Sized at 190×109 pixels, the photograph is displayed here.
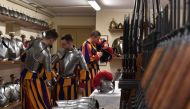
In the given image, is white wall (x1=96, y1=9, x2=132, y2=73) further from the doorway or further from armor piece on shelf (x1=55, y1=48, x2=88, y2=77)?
Result: armor piece on shelf (x1=55, y1=48, x2=88, y2=77)

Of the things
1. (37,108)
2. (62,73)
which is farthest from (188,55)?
(62,73)

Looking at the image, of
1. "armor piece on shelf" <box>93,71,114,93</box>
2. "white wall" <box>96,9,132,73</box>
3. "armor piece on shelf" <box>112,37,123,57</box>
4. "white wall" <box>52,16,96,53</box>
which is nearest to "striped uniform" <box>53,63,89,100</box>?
"armor piece on shelf" <box>93,71,114,93</box>

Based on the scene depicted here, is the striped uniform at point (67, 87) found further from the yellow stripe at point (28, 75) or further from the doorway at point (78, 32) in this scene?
the doorway at point (78, 32)

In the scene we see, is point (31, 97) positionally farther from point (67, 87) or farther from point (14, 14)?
point (14, 14)

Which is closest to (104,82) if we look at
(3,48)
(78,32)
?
(3,48)

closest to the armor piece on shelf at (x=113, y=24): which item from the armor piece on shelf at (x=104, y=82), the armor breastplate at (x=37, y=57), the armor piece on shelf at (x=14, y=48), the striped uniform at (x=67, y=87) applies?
the armor piece on shelf at (x=14, y=48)

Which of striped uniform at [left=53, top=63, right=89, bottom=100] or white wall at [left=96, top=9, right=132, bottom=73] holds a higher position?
white wall at [left=96, top=9, right=132, bottom=73]

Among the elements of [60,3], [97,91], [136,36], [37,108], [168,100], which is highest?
[60,3]

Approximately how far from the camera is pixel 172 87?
1.92ft

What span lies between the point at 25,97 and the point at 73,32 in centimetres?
584

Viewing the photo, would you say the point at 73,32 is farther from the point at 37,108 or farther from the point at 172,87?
the point at 172,87

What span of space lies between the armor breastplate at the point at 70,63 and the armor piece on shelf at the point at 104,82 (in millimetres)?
1354

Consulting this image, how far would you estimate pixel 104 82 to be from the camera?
12.3 ft

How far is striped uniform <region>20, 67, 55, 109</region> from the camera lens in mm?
4605
